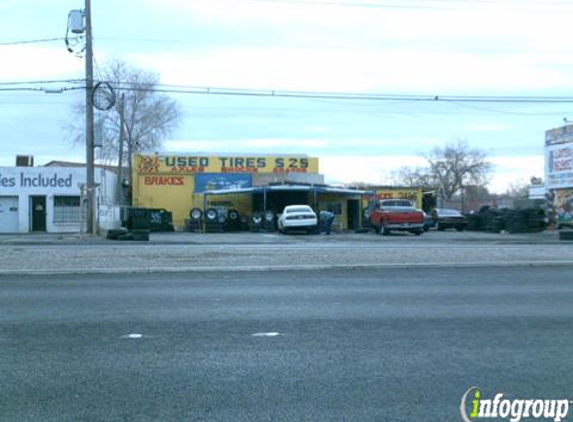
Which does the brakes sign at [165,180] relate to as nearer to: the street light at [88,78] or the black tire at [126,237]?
the street light at [88,78]

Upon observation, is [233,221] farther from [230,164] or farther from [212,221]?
[230,164]

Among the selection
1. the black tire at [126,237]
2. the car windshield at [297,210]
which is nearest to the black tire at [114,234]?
the black tire at [126,237]

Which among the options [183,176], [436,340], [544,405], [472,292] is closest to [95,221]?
[183,176]

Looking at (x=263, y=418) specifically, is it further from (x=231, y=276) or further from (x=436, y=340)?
(x=231, y=276)

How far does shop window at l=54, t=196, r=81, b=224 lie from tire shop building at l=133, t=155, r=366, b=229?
6432 mm

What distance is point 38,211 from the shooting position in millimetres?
38719

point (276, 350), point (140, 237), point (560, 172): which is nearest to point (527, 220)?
point (560, 172)

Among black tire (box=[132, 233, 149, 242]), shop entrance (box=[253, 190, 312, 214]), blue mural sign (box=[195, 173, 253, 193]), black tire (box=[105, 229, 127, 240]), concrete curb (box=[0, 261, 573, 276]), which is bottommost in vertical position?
concrete curb (box=[0, 261, 573, 276])

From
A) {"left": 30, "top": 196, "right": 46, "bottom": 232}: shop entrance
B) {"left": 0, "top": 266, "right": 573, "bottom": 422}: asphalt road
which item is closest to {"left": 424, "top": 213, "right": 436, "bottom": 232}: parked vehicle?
{"left": 30, "top": 196, "right": 46, "bottom": 232}: shop entrance

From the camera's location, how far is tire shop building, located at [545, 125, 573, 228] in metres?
37.2

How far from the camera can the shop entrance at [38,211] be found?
3865cm

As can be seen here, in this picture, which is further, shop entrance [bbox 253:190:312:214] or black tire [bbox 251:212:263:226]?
shop entrance [bbox 253:190:312:214]

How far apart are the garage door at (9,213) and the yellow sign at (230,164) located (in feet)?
36.8

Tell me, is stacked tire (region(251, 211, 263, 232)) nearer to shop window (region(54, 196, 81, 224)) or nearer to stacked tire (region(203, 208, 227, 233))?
stacked tire (region(203, 208, 227, 233))
